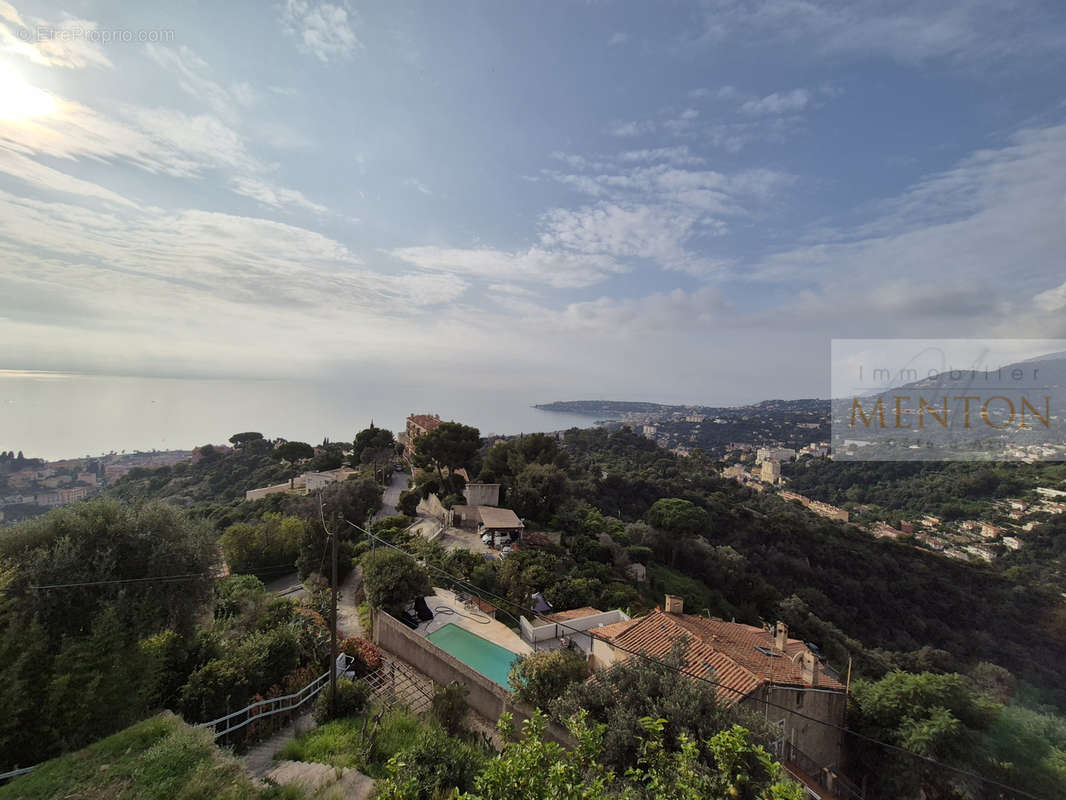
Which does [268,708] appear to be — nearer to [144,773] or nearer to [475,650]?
[144,773]

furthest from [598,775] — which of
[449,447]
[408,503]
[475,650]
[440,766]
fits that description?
[449,447]

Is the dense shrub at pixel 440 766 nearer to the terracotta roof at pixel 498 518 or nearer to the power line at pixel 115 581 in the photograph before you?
the power line at pixel 115 581

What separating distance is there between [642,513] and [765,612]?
1092cm

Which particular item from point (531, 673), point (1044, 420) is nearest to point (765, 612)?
point (531, 673)

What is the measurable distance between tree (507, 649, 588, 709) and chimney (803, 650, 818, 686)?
4.23m

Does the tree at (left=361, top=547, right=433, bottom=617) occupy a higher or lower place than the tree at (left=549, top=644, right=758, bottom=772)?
lower

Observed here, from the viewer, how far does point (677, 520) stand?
23.3 metres

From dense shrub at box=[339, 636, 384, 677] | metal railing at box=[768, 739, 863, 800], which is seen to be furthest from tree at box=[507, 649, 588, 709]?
metal railing at box=[768, 739, 863, 800]

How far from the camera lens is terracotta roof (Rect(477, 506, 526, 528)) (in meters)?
17.6

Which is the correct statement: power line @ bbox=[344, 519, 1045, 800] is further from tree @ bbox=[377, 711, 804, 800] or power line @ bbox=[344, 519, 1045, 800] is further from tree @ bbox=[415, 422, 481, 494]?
tree @ bbox=[415, 422, 481, 494]

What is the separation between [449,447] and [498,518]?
6143 millimetres

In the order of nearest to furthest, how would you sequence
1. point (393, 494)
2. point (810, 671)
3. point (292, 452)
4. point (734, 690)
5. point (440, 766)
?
point (440, 766) < point (734, 690) < point (810, 671) < point (393, 494) < point (292, 452)

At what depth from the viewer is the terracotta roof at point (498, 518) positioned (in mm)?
17578

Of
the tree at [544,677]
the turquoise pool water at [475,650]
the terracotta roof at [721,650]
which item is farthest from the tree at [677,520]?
the tree at [544,677]
